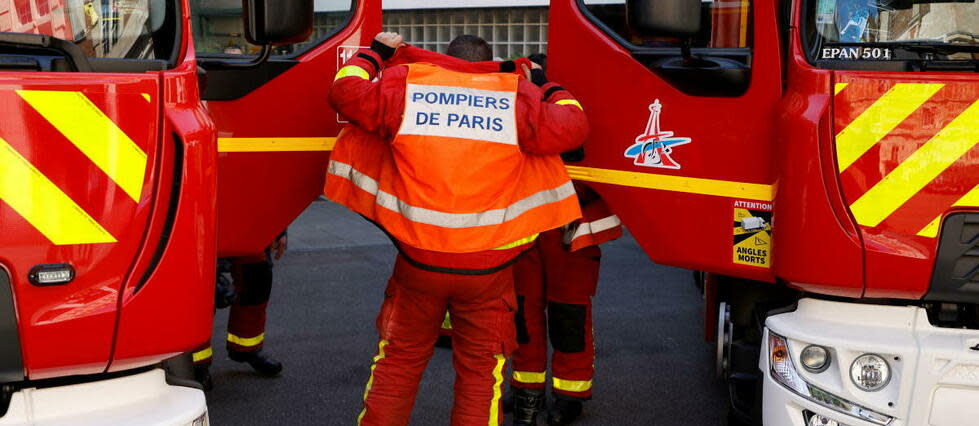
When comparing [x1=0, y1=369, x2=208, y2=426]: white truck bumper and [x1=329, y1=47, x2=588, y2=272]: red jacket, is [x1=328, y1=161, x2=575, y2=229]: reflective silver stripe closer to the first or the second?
[x1=329, y1=47, x2=588, y2=272]: red jacket

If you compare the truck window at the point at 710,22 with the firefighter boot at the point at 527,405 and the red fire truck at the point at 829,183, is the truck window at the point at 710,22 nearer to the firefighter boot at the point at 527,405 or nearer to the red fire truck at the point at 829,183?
the red fire truck at the point at 829,183

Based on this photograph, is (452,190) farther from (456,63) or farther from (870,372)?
(870,372)

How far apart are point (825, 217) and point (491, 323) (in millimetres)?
1151

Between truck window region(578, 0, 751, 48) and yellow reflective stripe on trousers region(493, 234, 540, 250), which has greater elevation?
truck window region(578, 0, 751, 48)

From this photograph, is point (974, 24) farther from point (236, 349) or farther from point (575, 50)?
point (236, 349)

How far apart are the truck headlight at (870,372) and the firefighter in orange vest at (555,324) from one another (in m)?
1.41

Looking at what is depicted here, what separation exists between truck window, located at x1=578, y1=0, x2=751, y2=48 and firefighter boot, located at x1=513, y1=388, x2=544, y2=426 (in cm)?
157

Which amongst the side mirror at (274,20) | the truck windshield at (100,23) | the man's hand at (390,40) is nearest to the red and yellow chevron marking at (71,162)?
the truck windshield at (100,23)

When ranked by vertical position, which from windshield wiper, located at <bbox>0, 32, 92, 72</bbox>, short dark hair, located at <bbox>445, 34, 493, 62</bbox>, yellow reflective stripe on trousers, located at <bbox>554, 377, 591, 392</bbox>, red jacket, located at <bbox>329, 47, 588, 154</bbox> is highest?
windshield wiper, located at <bbox>0, 32, 92, 72</bbox>

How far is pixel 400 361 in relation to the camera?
345cm

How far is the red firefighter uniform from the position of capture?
422cm

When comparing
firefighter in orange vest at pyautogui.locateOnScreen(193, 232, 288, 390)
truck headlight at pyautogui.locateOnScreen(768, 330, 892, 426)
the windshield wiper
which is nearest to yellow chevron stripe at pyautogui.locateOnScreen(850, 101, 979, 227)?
truck headlight at pyautogui.locateOnScreen(768, 330, 892, 426)

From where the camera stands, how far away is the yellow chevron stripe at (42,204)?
2299mm

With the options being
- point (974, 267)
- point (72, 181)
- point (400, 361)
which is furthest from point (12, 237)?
point (974, 267)
